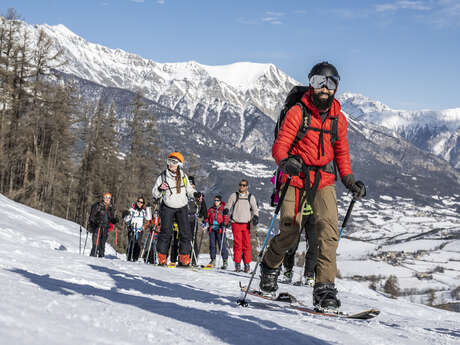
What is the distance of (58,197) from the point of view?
3712 centimetres

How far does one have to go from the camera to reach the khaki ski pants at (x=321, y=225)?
205 inches

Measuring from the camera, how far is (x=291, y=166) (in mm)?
4934

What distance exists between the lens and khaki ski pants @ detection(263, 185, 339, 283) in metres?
5.21

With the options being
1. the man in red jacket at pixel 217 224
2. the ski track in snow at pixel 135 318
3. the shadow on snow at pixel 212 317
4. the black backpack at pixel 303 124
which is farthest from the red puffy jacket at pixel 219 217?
the black backpack at pixel 303 124

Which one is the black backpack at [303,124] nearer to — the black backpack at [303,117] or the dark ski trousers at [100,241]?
the black backpack at [303,117]

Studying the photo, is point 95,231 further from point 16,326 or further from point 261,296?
point 16,326

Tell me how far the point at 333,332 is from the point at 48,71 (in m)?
33.9

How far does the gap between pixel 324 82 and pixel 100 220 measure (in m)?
9.86

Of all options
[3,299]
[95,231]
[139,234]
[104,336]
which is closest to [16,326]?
[104,336]

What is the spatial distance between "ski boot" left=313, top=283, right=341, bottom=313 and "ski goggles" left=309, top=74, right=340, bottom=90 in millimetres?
2099

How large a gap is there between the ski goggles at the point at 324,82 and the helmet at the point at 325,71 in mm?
32

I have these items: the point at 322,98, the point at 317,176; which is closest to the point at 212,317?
the point at 317,176

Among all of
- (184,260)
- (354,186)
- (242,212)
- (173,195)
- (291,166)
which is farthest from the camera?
(242,212)

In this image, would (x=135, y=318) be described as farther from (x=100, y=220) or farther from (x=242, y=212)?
(x=100, y=220)
